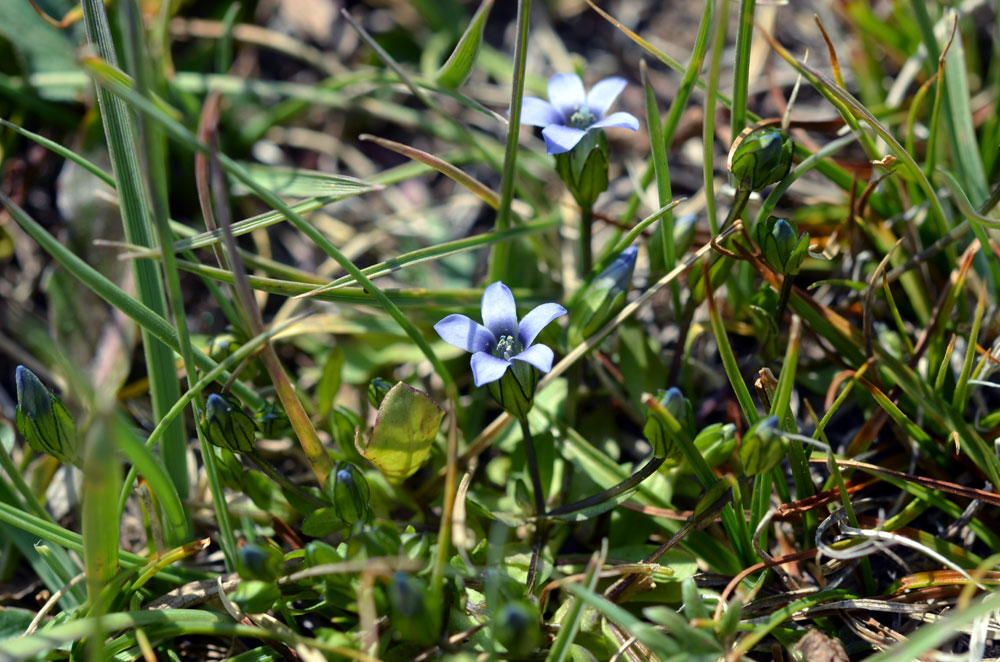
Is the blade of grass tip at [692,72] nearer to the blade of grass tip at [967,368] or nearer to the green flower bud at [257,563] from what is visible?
the blade of grass tip at [967,368]

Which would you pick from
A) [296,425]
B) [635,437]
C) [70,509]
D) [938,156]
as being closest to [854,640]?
[635,437]

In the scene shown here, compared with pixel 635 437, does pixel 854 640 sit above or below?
below

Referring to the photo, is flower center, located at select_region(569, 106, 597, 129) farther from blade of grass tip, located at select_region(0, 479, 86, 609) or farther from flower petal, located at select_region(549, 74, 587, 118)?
blade of grass tip, located at select_region(0, 479, 86, 609)

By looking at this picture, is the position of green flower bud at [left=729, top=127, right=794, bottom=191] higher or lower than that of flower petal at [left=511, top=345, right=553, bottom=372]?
higher

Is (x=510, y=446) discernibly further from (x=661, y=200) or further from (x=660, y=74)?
(x=660, y=74)

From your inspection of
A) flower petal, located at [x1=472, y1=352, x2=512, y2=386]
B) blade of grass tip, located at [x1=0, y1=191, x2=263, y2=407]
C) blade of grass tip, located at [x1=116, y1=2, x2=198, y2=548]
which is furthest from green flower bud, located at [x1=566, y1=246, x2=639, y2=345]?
blade of grass tip, located at [x1=116, y1=2, x2=198, y2=548]

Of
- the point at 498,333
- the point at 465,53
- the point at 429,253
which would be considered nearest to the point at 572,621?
the point at 498,333

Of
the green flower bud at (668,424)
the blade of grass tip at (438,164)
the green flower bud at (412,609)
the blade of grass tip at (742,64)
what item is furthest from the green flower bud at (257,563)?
the blade of grass tip at (742,64)
